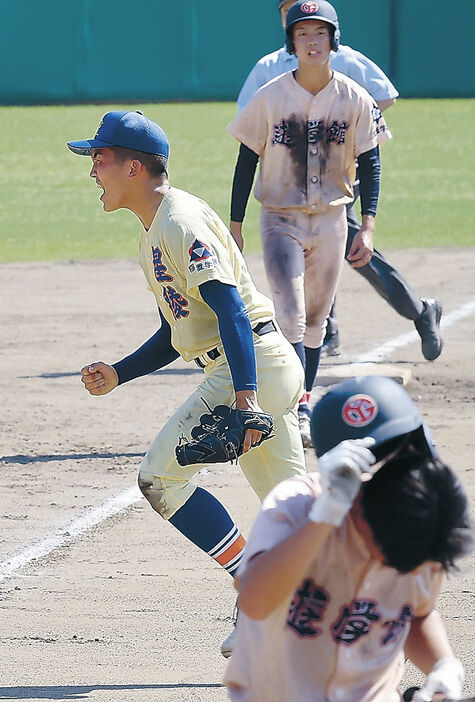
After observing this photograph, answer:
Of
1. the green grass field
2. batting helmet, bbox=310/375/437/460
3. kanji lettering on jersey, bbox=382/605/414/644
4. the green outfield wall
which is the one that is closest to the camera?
batting helmet, bbox=310/375/437/460

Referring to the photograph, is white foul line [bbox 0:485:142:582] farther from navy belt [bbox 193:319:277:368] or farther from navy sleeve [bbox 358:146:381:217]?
navy sleeve [bbox 358:146:381:217]

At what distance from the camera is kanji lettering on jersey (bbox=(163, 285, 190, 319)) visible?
435cm

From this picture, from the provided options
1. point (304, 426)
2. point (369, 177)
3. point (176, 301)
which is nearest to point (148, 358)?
point (176, 301)

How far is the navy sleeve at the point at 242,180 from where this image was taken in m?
7.01

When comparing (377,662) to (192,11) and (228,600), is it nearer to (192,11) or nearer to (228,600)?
(228,600)

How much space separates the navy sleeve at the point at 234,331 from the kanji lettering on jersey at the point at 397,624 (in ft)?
4.93

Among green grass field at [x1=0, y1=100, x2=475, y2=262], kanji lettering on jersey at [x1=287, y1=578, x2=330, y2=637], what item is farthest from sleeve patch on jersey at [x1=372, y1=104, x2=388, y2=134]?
green grass field at [x1=0, y1=100, x2=475, y2=262]

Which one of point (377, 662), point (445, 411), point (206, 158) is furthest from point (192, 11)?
point (377, 662)

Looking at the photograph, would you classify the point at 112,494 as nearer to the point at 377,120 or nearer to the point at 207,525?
the point at 207,525

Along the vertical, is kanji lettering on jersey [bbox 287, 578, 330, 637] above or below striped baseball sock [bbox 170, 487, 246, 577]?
above

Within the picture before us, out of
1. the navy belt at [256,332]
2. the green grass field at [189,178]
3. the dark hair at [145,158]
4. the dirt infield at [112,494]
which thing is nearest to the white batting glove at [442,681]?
the dirt infield at [112,494]

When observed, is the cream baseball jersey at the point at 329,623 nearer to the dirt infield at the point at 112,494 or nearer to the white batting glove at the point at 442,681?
the white batting glove at the point at 442,681

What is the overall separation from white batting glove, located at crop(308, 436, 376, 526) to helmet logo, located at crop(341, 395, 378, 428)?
0.14 m

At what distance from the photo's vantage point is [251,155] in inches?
275
